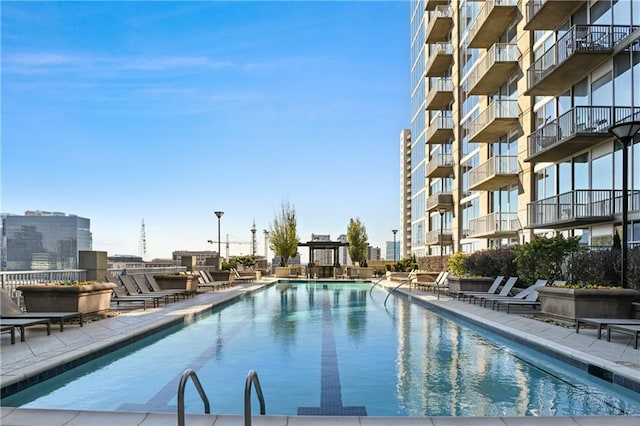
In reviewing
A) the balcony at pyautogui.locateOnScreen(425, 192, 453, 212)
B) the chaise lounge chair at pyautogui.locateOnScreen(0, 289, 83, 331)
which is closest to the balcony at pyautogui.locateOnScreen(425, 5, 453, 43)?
the balcony at pyautogui.locateOnScreen(425, 192, 453, 212)

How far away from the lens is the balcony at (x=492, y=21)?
24583 millimetres

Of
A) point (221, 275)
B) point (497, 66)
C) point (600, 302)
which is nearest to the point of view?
point (600, 302)

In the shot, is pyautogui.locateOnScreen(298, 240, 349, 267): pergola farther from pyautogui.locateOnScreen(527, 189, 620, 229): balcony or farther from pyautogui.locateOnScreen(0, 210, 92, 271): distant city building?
pyautogui.locateOnScreen(527, 189, 620, 229): balcony

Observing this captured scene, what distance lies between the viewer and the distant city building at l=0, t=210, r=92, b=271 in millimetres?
15809

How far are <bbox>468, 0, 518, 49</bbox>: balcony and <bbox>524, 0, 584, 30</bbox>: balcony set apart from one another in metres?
3.71

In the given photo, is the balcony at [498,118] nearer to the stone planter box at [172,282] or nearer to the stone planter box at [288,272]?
the stone planter box at [172,282]

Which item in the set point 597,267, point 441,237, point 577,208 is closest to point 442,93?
point 441,237

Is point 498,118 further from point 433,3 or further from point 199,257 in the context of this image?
point 199,257

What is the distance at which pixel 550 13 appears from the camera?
62.8 ft

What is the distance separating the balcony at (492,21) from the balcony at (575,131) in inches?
312

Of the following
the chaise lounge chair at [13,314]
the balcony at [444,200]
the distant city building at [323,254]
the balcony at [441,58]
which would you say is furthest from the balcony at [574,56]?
the distant city building at [323,254]

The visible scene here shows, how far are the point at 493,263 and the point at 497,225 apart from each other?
19.8ft

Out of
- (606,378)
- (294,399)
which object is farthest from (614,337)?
(294,399)

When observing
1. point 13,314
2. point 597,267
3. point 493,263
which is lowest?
point 13,314
